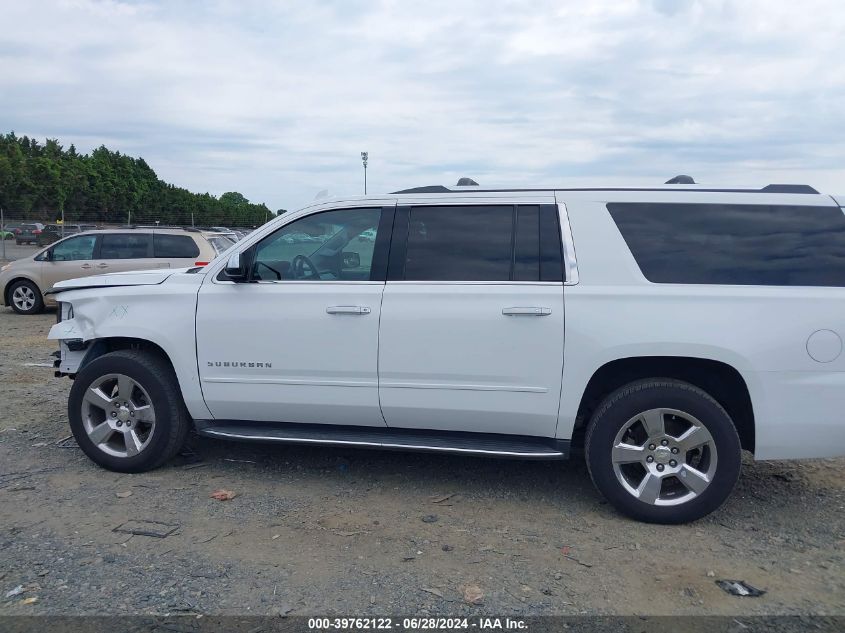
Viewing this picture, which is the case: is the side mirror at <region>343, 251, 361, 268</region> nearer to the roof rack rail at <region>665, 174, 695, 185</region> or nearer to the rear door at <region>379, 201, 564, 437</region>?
the rear door at <region>379, 201, 564, 437</region>

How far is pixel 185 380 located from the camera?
490 centimetres

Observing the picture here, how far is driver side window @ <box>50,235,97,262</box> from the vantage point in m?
13.5

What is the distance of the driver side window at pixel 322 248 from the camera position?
4781 mm

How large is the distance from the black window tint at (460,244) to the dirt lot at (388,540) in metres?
1.42

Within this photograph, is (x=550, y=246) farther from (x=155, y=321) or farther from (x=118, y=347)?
(x=118, y=347)

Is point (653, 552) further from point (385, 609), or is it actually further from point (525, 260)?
point (525, 260)

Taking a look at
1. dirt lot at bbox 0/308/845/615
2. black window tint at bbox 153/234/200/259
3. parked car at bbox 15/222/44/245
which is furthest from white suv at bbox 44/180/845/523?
parked car at bbox 15/222/44/245

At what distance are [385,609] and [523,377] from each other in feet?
5.19

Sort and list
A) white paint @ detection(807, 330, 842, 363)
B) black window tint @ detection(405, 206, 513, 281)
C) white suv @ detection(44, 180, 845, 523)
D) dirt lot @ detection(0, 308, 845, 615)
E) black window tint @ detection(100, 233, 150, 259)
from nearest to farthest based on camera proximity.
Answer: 1. dirt lot @ detection(0, 308, 845, 615)
2. white paint @ detection(807, 330, 842, 363)
3. white suv @ detection(44, 180, 845, 523)
4. black window tint @ detection(405, 206, 513, 281)
5. black window tint @ detection(100, 233, 150, 259)

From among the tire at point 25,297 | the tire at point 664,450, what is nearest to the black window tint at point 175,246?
the tire at point 25,297

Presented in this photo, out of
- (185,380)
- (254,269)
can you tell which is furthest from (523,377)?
(185,380)

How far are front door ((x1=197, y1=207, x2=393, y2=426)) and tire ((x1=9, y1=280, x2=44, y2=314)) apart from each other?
34.5 feet

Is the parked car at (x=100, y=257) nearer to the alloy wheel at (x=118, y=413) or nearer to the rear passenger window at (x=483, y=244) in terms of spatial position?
the alloy wheel at (x=118, y=413)

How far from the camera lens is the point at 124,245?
13312 millimetres
